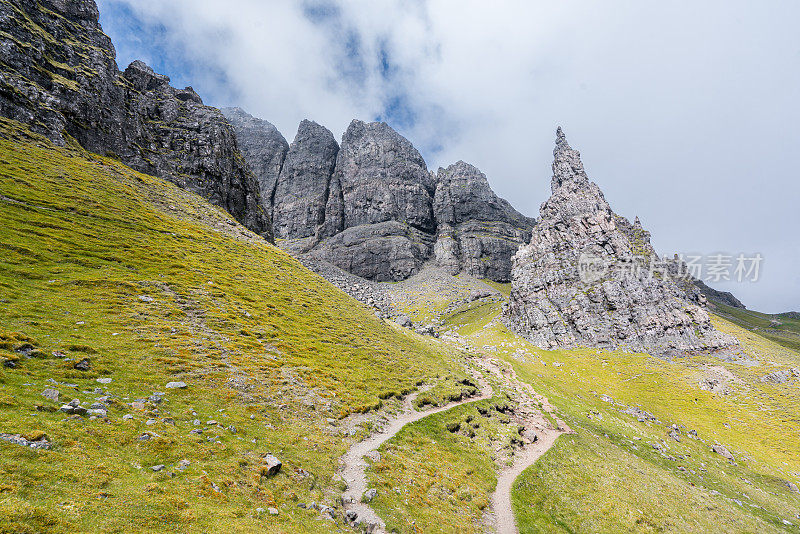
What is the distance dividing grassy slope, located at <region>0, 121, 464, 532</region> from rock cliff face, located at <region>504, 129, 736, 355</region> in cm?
7557

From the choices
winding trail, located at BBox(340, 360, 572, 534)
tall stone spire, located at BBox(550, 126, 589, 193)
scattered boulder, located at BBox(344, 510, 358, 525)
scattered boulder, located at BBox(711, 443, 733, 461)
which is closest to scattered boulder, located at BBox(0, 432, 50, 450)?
scattered boulder, located at BBox(344, 510, 358, 525)

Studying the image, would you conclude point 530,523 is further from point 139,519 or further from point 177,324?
point 177,324

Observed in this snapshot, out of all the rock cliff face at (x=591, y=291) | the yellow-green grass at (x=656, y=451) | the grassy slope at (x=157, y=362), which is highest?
the rock cliff face at (x=591, y=291)

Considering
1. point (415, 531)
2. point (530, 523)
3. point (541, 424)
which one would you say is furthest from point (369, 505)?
point (541, 424)

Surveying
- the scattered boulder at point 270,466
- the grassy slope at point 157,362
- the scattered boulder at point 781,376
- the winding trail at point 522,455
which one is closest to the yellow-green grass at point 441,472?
the winding trail at point 522,455

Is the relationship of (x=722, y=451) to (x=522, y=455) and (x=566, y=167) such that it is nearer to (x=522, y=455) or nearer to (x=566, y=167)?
(x=522, y=455)

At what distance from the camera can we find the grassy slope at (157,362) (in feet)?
37.8

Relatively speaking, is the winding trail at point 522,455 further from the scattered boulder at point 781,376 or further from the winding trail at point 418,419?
the scattered boulder at point 781,376

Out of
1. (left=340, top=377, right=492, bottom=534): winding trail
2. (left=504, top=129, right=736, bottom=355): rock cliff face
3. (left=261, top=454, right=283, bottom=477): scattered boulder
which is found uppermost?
(left=504, top=129, right=736, bottom=355): rock cliff face

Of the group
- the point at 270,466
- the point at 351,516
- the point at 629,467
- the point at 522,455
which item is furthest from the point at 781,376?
the point at 270,466

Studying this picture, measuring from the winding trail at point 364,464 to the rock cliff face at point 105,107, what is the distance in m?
80.4

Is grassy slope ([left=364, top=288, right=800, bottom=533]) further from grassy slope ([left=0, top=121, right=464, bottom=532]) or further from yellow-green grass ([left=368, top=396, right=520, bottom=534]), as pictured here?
grassy slope ([left=0, top=121, right=464, bottom=532])

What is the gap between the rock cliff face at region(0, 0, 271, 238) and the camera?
187 ft

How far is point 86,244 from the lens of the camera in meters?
38.0
